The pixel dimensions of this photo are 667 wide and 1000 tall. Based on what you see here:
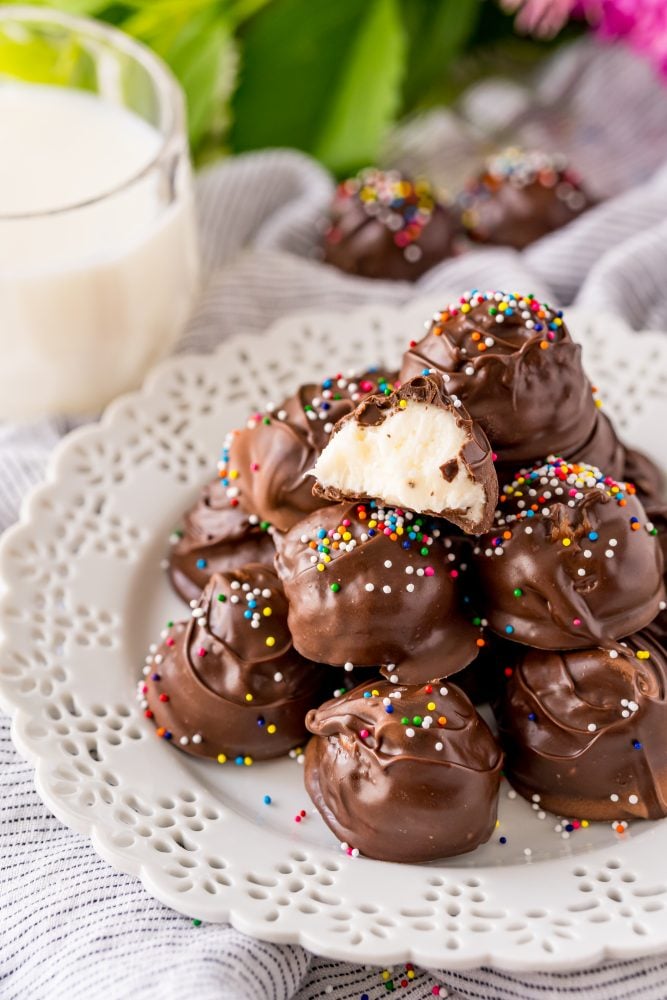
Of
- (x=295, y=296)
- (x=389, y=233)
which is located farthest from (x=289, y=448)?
(x=389, y=233)

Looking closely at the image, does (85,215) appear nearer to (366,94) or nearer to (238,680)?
(366,94)

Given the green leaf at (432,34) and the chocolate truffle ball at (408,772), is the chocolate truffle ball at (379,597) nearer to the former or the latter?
the chocolate truffle ball at (408,772)

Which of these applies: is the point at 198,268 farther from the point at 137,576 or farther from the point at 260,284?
the point at 137,576

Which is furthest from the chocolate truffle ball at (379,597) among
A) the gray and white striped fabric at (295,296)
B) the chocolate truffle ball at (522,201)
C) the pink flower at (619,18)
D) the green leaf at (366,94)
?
the pink flower at (619,18)

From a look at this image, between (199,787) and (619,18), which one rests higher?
(619,18)

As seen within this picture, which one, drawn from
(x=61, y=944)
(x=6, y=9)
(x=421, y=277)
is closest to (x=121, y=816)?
(x=61, y=944)

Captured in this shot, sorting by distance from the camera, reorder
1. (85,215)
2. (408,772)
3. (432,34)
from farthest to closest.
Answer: (432,34) → (85,215) → (408,772)
